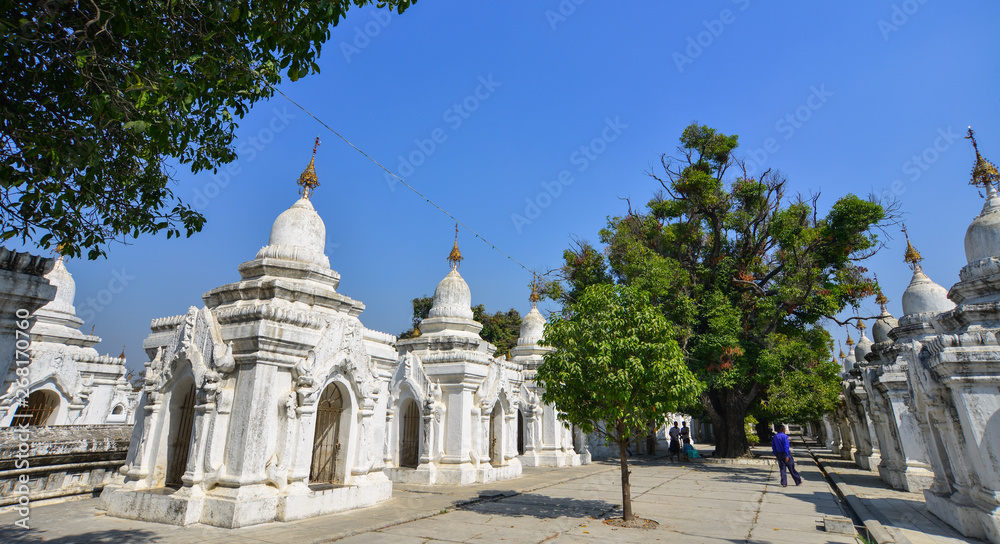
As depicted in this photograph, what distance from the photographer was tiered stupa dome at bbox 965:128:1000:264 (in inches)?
363

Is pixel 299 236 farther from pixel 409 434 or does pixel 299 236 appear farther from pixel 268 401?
pixel 409 434

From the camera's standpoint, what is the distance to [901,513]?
10070 mm

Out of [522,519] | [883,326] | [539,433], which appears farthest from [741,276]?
[522,519]

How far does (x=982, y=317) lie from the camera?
8.26m

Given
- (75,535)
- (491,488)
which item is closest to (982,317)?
(491,488)

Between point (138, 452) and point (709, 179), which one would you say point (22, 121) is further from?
point (709, 179)

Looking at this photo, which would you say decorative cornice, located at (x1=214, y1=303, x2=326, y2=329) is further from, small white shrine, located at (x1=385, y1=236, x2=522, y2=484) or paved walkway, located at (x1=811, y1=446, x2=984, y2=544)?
paved walkway, located at (x1=811, y1=446, x2=984, y2=544)

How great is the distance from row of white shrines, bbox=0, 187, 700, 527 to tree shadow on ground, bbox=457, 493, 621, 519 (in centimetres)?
223

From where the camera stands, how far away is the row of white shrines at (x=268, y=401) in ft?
27.6

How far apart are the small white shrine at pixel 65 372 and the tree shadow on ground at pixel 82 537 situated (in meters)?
8.04

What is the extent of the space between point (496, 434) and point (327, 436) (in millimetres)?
7540

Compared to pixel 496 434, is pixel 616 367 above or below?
above

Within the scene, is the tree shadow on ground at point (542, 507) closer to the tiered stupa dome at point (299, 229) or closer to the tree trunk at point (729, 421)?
the tiered stupa dome at point (299, 229)

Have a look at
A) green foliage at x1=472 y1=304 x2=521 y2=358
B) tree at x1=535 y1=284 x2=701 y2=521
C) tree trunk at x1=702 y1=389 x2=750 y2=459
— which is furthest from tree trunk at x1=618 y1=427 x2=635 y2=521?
green foliage at x1=472 y1=304 x2=521 y2=358
